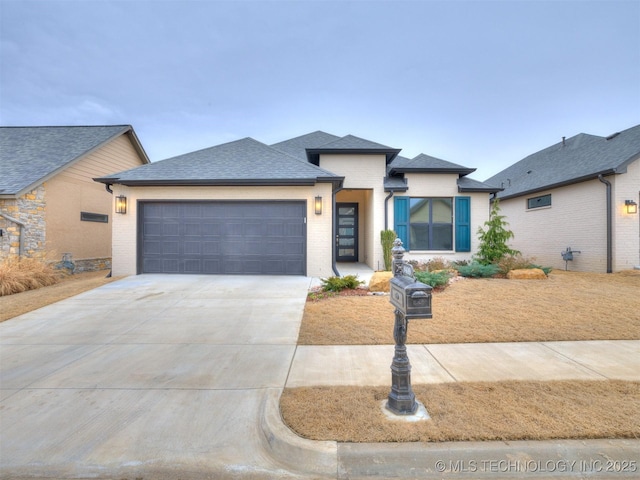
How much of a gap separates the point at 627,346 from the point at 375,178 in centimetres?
833

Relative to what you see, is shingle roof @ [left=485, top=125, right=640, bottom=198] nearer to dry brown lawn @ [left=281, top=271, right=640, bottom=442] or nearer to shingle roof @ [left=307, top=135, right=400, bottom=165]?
shingle roof @ [left=307, top=135, right=400, bottom=165]

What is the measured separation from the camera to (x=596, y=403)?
A: 8.08 feet

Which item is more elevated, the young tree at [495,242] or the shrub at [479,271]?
the young tree at [495,242]

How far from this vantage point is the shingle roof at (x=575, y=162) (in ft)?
32.8

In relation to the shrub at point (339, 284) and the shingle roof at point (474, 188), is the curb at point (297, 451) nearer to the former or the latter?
the shrub at point (339, 284)

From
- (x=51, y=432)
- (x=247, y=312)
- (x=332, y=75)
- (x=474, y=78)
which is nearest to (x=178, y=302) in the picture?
(x=247, y=312)

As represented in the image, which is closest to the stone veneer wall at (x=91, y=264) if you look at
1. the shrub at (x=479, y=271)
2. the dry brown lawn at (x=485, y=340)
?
the dry brown lawn at (x=485, y=340)

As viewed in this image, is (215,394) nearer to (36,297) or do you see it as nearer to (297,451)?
(297,451)

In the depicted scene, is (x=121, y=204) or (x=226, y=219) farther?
(x=226, y=219)

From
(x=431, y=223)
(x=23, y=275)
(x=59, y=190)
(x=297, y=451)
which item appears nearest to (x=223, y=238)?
(x=23, y=275)

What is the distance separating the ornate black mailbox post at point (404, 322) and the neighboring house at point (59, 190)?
11.9m

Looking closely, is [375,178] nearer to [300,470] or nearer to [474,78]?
[300,470]

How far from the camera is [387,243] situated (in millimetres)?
10234

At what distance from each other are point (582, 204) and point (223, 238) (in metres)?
12.9
